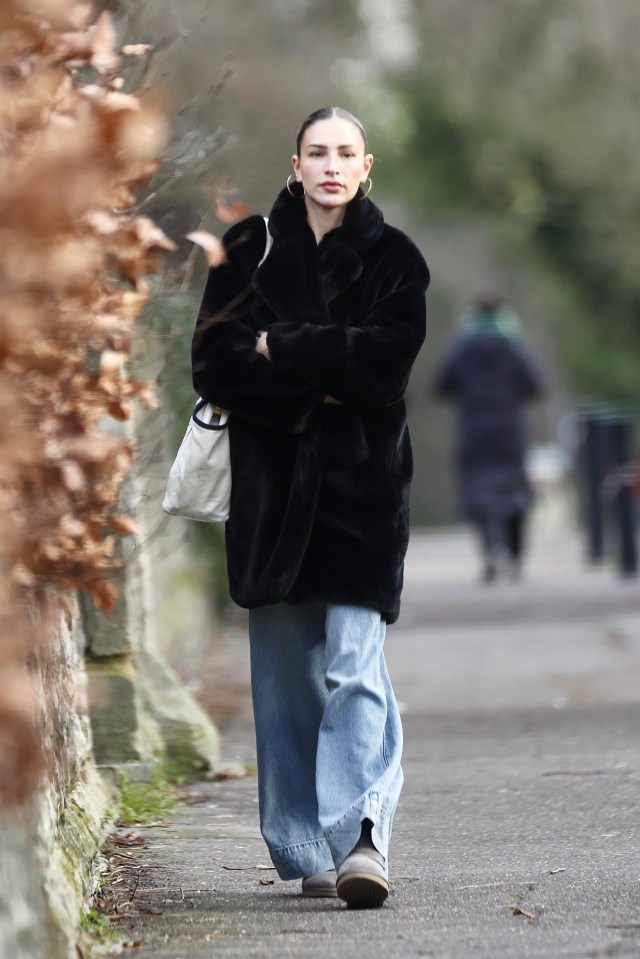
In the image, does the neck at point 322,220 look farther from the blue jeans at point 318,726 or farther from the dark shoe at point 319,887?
the dark shoe at point 319,887

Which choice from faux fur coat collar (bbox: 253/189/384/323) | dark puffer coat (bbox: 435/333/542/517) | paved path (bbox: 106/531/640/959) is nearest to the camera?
paved path (bbox: 106/531/640/959)

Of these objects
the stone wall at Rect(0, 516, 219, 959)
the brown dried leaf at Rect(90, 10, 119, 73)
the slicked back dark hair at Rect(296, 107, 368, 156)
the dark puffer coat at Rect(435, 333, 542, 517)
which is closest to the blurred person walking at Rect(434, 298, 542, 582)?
the dark puffer coat at Rect(435, 333, 542, 517)

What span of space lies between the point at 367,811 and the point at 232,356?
104 cm

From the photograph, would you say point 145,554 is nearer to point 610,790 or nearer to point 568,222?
point 610,790

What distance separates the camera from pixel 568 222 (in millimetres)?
24797

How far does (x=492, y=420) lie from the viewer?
15469 mm

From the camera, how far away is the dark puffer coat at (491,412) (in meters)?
15.1

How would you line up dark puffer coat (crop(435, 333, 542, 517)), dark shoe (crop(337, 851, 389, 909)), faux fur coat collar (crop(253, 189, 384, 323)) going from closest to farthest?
dark shoe (crop(337, 851, 389, 909)) → faux fur coat collar (crop(253, 189, 384, 323)) → dark puffer coat (crop(435, 333, 542, 517))

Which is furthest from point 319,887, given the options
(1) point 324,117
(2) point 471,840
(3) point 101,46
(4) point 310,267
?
(3) point 101,46

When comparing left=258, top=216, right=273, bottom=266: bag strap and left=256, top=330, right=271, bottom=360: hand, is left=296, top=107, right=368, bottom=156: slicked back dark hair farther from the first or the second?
left=256, top=330, right=271, bottom=360: hand

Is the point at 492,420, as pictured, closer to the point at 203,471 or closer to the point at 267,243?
the point at 267,243

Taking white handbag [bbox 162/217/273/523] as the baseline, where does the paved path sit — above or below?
below

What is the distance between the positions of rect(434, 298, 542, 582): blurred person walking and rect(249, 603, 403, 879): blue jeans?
1046cm

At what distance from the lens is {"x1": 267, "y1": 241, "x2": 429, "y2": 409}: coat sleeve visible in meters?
4.54
